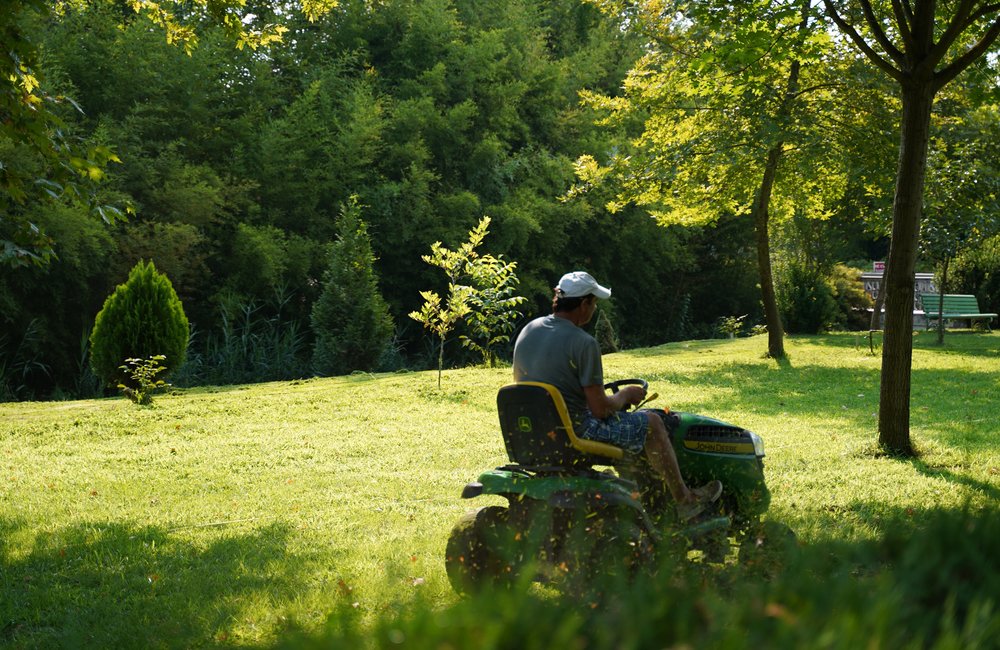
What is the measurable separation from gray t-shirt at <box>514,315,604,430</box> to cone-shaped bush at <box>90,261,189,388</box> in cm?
1006

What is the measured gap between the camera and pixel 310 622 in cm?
416

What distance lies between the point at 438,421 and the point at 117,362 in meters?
5.20

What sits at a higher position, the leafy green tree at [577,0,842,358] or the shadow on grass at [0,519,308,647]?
the leafy green tree at [577,0,842,358]

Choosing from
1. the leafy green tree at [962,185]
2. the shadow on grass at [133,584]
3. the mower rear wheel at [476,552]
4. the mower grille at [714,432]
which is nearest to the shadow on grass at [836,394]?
the leafy green tree at [962,185]

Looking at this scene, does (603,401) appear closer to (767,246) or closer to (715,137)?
(715,137)

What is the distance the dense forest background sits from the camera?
56.3ft

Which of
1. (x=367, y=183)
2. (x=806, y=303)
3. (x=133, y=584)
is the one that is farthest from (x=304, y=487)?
(x=806, y=303)

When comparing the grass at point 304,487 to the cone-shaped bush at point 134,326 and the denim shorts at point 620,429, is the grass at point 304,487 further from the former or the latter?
the denim shorts at point 620,429

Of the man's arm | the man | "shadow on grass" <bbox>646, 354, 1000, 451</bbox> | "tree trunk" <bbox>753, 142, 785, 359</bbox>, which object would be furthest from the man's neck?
"tree trunk" <bbox>753, 142, 785, 359</bbox>

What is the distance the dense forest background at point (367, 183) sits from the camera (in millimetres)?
17156

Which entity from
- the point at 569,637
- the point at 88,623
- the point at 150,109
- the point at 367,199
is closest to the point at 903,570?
the point at 569,637

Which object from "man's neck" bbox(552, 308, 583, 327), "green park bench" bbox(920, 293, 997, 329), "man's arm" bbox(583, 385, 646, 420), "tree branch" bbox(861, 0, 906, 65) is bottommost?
"man's arm" bbox(583, 385, 646, 420)

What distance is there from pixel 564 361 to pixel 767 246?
13.9m

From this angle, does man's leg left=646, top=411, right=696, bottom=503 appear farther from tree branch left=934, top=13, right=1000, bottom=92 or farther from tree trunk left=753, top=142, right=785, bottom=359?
tree trunk left=753, top=142, right=785, bottom=359
